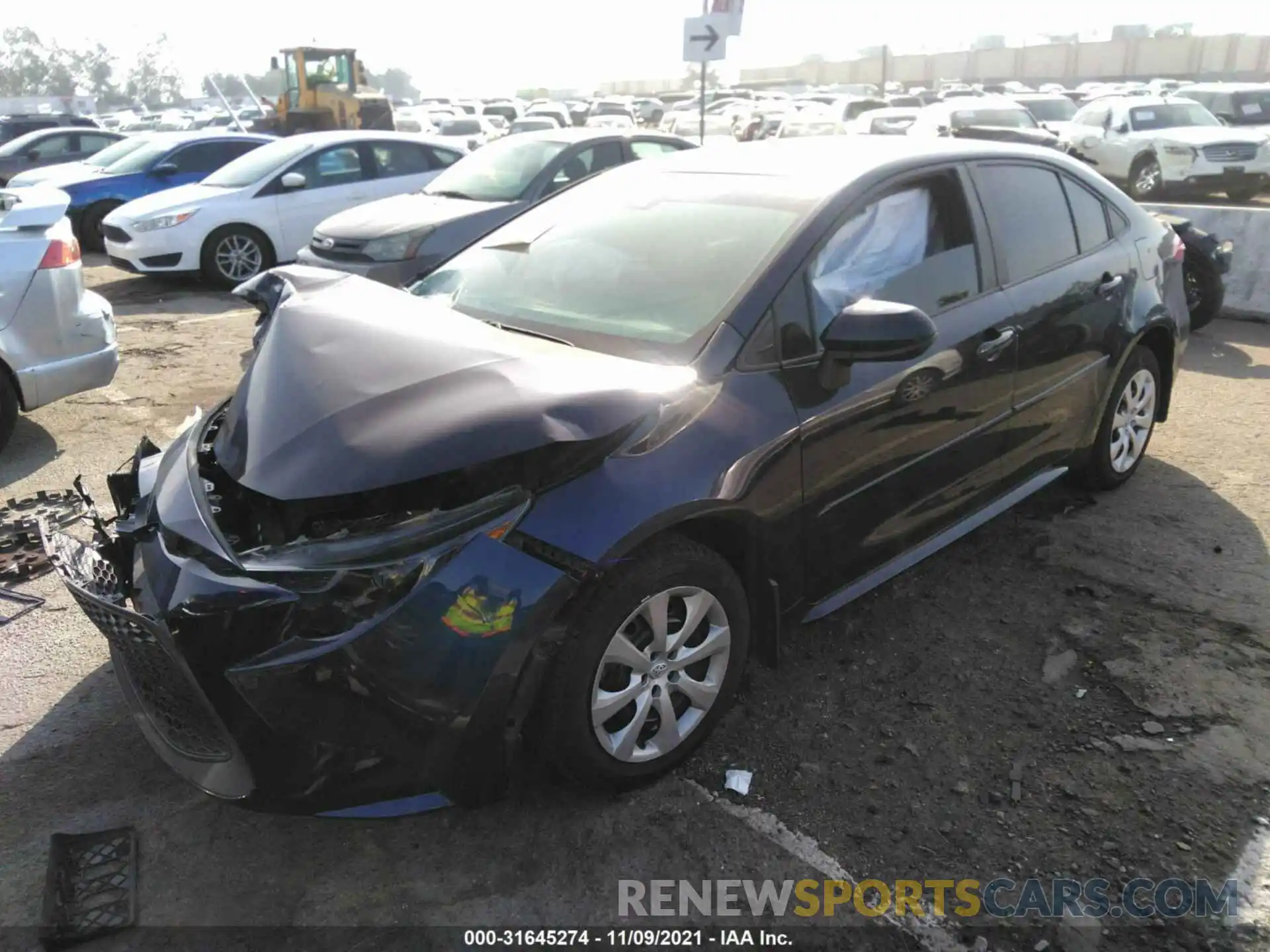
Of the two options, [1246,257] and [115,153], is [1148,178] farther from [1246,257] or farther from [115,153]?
[115,153]

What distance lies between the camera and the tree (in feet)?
352

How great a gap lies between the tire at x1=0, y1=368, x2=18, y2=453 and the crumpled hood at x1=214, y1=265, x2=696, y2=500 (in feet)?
9.57

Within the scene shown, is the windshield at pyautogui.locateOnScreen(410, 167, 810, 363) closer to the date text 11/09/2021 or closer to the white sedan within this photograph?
the date text 11/09/2021

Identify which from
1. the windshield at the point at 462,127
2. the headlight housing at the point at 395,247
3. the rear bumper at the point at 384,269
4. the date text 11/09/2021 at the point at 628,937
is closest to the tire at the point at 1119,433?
the date text 11/09/2021 at the point at 628,937

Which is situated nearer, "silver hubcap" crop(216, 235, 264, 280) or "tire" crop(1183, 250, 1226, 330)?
"tire" crop(1183, 250, 1226, 330)

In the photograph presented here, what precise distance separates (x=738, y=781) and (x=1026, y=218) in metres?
2.48

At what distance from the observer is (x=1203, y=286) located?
23.8 feet

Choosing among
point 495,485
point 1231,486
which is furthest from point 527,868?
point 1231,486

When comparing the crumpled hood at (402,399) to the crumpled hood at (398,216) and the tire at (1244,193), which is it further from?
the tire at (1244,193)

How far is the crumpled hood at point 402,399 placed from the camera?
7.57 ft

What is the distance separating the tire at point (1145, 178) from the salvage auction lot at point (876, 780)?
43.9 feet

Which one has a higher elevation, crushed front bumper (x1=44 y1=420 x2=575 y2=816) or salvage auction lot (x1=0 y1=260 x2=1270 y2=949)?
crushed front bumper (x1=44 y1=420 x2=575 y2=816)

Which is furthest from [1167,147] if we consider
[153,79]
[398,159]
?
[153,79]

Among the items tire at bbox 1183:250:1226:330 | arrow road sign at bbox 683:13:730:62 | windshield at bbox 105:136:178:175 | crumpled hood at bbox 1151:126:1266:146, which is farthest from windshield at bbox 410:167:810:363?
crumpled hood at bbox 1151:126:1266:146
